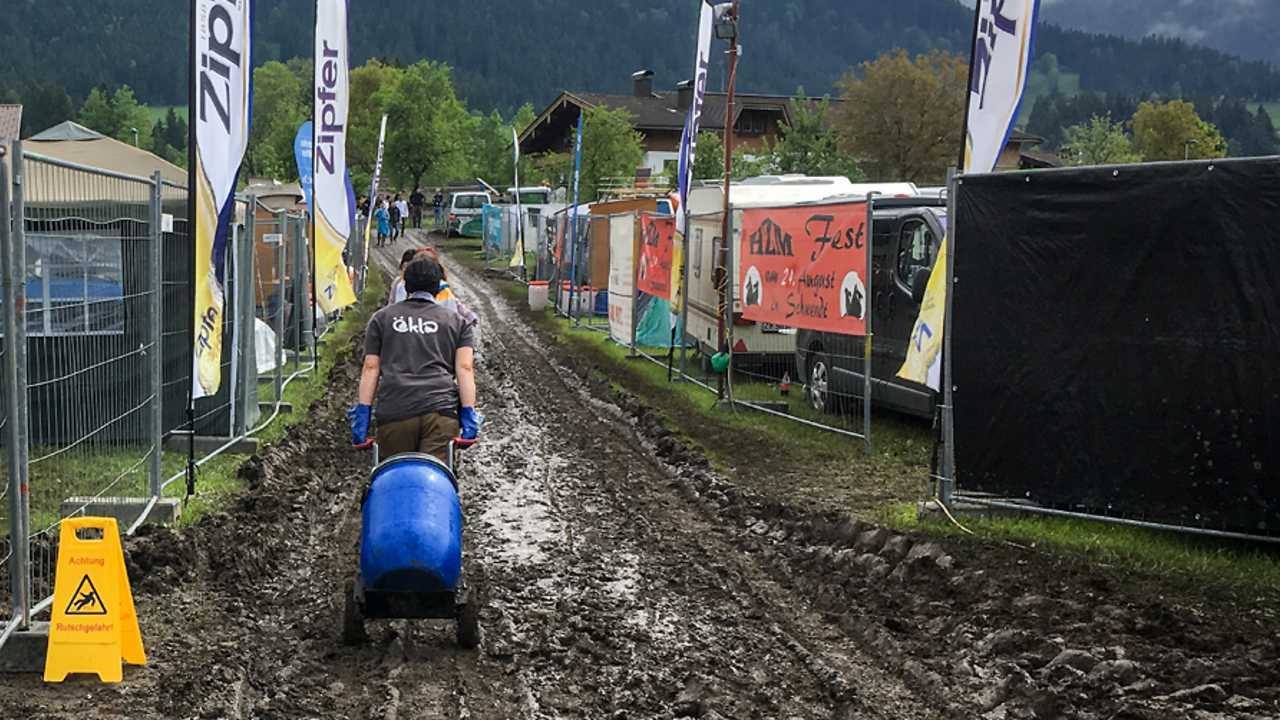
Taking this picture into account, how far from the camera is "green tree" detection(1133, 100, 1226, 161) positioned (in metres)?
87.8

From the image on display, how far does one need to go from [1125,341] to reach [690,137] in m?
9.29

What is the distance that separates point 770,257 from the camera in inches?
575

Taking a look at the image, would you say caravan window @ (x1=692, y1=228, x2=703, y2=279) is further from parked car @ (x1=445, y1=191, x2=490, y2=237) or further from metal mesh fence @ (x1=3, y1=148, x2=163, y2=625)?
parked car @ (x1=445, y1=191, x2=490, y2=237)

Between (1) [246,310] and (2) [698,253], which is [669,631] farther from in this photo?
(2) [698,253]

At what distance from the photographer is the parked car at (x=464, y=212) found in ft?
209

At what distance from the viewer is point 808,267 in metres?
13.5

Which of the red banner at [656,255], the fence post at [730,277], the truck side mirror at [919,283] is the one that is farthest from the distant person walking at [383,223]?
the truck side mirror at [919,283]

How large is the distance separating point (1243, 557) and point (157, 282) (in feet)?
22.5

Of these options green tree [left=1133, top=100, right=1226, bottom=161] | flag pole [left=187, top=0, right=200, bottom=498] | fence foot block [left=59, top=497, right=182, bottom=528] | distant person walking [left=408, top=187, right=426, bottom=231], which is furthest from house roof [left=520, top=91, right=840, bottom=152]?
fence foot block [left=59, top=497, right=182, bottom=528]

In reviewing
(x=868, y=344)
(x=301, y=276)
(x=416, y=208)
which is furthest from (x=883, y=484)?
(x=416, y=208)

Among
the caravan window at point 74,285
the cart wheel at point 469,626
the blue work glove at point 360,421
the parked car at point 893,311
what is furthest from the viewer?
the parked car at point 893,311

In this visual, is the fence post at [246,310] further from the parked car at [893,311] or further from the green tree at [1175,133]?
the green tree at [1175,133]

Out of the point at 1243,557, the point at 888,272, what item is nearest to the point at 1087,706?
the point at 1243,557

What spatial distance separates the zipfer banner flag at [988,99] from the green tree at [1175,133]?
3274 inches
